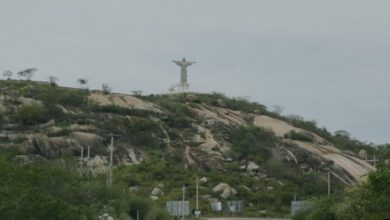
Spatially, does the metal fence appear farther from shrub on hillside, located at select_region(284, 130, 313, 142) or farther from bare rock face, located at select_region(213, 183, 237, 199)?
shrub on hillside, located at select_region(284, 130, 313, 142)

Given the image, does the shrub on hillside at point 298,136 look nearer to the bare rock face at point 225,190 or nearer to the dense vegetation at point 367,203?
the bare rock face at point 225,190

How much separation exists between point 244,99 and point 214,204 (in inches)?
1890

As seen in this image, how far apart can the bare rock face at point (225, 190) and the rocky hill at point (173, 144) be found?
0.10 meters

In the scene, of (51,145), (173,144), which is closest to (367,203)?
(51,145)

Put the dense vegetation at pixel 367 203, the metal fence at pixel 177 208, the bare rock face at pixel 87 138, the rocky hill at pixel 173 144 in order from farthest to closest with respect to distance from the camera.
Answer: the bare rock face at pixel 87 138
the rocky hill at pixel 173 144
the metal fence at pixel 177 208
the dense vegetation at pixel 367 203

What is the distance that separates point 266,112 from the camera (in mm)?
118125

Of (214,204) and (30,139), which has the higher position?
(30,139)

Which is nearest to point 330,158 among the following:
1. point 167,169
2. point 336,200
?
point 167,169

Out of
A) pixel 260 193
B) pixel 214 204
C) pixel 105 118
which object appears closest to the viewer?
pixel 214 204

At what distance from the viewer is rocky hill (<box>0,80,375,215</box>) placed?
8344cm

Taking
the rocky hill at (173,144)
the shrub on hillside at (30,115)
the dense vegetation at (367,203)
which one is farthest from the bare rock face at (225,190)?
the dense vegetation at (367,203)

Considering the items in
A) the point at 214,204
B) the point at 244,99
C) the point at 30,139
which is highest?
the point at 244,99

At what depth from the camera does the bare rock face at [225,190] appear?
82062 millimetres

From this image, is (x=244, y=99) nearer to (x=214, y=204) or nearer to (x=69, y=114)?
(x=69, y=114)
